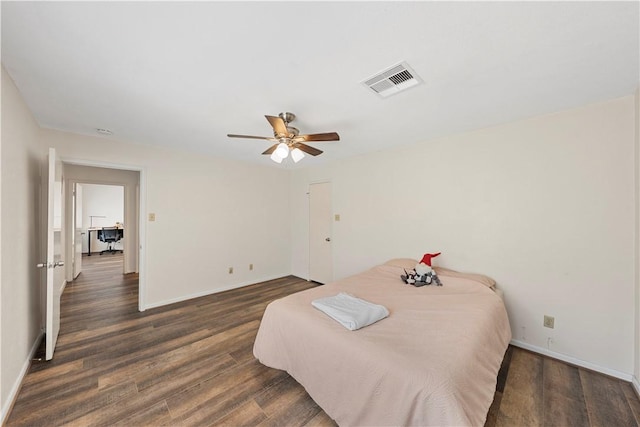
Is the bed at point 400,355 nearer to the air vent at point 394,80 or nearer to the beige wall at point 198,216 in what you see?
the air vent at point 394,80

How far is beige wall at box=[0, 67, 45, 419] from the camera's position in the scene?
1.60 metres

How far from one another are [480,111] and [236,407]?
10.6 ft

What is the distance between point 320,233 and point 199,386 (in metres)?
3.00

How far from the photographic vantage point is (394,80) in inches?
68.3

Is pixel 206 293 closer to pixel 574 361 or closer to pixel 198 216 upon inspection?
pixel 198 216

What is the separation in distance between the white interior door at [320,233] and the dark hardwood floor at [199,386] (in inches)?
71.6

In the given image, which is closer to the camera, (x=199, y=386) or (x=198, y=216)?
(x=199, y=386)

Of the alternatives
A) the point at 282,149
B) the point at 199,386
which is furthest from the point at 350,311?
the point at 282,149

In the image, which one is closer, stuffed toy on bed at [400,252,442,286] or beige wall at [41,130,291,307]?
stuffed toy on bed at [400,252,442,286]

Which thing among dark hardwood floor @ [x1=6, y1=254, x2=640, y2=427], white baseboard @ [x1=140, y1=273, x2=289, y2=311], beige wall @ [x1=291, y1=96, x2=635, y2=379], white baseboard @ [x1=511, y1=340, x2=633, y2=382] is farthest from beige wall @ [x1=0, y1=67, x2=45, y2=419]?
white baseboard @ [x1=511, y1=340, x2=633, y2=382]

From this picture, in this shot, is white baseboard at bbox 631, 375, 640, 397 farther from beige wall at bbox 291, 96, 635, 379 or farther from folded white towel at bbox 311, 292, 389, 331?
folded white towel at bbox 311, 292, 389, 331

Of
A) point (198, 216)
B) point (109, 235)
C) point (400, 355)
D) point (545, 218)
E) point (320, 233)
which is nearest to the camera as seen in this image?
point (400, 355)

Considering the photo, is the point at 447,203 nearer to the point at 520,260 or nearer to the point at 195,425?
the point at 520,260

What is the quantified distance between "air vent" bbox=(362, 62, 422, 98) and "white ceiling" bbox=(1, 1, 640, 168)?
2.5 inches
